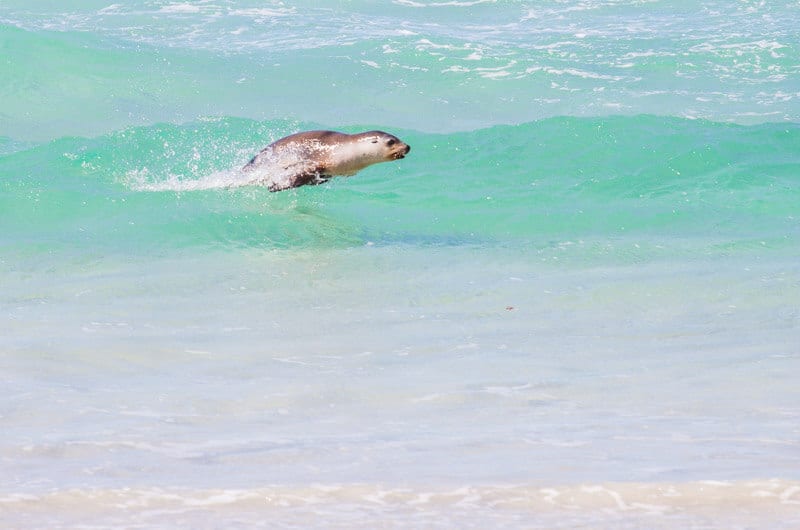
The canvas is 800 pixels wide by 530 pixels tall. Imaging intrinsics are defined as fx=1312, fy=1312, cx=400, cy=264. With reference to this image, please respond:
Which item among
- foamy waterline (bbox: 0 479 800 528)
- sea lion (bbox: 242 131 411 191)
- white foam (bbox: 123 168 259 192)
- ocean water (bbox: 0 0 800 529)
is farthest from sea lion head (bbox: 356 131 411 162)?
foamy waterline (bbox: 0 479 800 528)

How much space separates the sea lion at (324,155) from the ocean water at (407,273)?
421 mm

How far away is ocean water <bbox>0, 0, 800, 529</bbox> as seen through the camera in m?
4.65

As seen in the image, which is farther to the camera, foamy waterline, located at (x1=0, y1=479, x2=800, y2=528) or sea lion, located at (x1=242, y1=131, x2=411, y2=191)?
sea lion, located at (x1=242, y1=131, x2=411, y2=191)

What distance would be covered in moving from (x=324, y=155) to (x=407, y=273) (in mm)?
3627

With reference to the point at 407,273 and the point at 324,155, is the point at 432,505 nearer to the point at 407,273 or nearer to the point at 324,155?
the point at 407,273

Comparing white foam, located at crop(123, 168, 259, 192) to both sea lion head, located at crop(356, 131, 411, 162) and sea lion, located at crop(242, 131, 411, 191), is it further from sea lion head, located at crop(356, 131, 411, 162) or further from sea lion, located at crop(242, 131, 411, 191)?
sea lion head, located at crop(356, 131, 411, 162)

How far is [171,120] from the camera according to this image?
776 inches

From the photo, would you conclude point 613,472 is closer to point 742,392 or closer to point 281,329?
point 742,392

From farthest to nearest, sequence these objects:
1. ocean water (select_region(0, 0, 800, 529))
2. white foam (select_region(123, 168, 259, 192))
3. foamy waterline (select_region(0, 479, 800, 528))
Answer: white foam (select_region(123, 168, 259, 192)) < ocean water (select_region(0, 0, 800, 529)) < foamy waterline (select_region(0, 479, 800, 528))

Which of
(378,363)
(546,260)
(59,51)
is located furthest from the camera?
(59,51)

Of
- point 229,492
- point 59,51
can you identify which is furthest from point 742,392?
point 59,51

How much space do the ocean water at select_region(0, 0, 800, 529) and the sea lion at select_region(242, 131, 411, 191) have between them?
42cm

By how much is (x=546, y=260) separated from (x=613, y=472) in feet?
21.0

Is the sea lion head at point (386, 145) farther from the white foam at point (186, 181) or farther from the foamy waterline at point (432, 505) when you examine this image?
the foamy waterline at point (432, 505)
